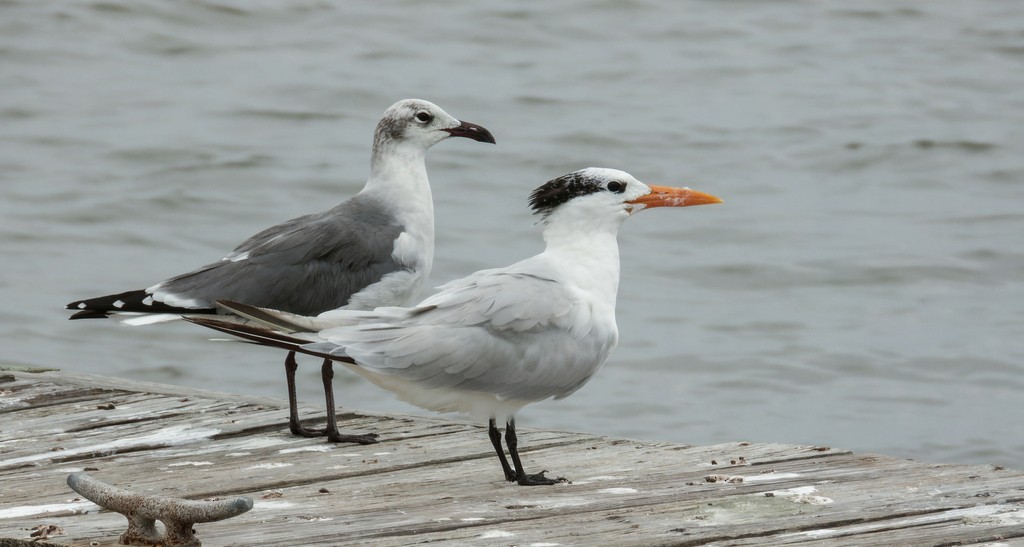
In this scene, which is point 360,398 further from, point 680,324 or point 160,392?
point 160,392

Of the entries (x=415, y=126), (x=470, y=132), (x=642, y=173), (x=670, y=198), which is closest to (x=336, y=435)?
(x=670, y=198)

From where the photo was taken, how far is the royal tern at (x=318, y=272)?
16.8 feet

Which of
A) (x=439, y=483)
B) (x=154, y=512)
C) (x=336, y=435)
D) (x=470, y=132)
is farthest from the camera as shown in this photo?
(x=470, y=132)

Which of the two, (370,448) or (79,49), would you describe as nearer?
(370,448)

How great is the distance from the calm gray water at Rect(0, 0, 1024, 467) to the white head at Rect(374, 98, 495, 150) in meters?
2.49

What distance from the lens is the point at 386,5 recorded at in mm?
17016

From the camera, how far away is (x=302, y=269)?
5281 millimetres

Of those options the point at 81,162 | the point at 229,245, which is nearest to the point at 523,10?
the point at 81,162

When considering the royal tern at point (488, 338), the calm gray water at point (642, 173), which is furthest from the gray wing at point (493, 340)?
the calm gray water at point (642, 173)

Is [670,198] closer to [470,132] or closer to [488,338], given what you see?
[488,338]

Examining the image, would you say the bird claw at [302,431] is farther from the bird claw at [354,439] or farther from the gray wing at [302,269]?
the gray wing at [302,269]

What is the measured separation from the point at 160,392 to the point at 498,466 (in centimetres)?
151

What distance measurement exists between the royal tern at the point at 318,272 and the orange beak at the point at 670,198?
1.02 meters

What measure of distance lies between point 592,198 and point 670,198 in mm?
275
